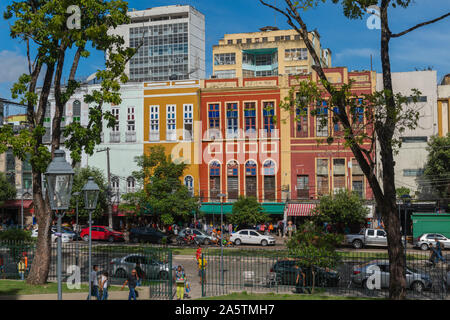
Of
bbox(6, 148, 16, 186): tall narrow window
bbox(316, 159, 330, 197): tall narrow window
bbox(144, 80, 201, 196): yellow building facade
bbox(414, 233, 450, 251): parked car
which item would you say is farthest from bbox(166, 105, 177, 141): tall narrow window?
bbox(414, 233, 450, 251): parked car

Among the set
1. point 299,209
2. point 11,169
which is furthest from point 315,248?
point 11,169

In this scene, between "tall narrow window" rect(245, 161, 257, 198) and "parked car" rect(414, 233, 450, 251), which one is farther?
"tall narrow window" rect(245, 161, 257, 198)

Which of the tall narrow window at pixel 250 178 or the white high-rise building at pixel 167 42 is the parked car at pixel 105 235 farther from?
the white high-rise building at pixel 167 42

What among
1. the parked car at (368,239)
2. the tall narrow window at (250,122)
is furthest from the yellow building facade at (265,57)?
the parked car at (368,239)

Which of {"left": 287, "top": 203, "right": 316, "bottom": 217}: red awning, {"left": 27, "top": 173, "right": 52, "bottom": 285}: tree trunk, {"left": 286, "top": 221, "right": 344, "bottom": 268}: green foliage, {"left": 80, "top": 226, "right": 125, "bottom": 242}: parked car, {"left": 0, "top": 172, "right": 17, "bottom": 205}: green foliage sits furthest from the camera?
{"left": 0, "top": 172, "right": 17, "bottom": 205}: green foliage

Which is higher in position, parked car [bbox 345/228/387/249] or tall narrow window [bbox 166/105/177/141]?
tall narrow window [bbox 166/105/177/141]

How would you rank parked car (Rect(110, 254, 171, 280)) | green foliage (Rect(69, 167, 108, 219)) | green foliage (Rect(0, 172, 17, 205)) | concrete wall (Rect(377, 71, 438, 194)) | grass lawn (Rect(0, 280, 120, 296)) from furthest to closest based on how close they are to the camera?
green foliage (Rect(0, 172, 17, 205)) → concrete wall (Rect(377, 71, 438, 194)) → green foliage (Rect(69, 167, 108, 219)) → parked car (Rect(110, 254, 171, 280)) → grass lawn (Rect(0, 280, 120, 296))

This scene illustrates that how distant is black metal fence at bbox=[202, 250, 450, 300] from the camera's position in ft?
58.1

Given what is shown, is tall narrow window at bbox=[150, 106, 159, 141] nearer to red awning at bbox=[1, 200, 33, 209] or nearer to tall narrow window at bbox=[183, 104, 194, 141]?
tall narrow window at bbox=[183, 104, 194, 141]

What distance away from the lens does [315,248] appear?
17.7 m

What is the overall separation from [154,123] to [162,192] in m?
9.03

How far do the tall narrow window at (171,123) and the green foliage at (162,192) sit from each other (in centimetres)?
304

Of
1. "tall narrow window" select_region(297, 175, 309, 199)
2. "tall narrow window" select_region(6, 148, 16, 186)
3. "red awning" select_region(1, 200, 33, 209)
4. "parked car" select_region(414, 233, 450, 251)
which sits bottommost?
"parked car" select_region(414, 233, 450, 251)

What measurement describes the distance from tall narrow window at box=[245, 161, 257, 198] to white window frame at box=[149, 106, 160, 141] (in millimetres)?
8368
